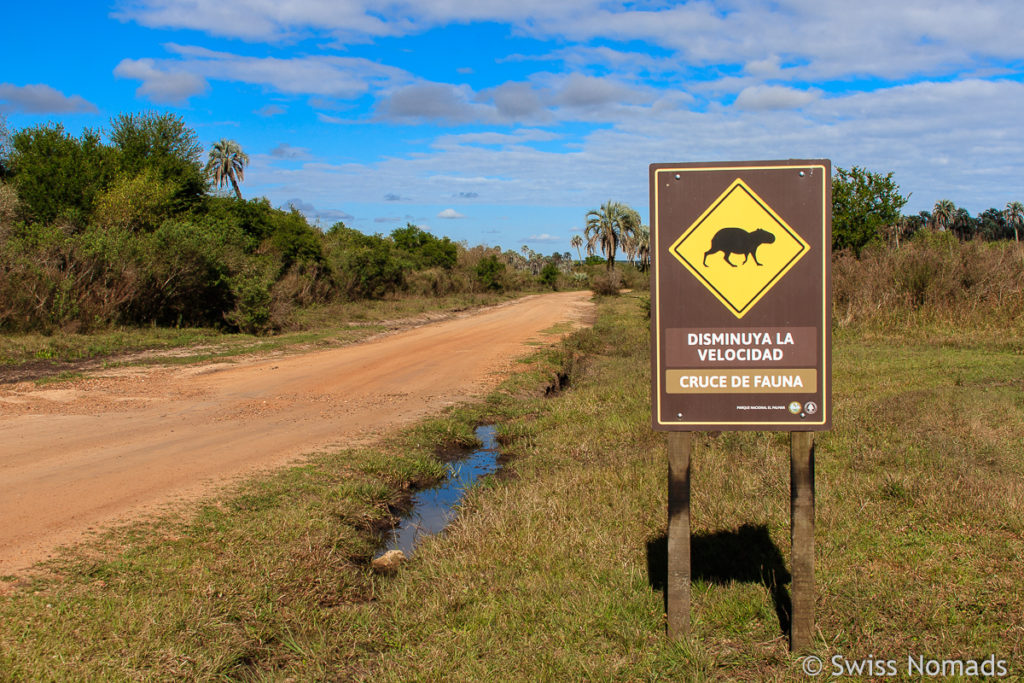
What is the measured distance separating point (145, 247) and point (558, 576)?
18.0m

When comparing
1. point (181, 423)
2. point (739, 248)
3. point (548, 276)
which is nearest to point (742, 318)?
point (739, 248)

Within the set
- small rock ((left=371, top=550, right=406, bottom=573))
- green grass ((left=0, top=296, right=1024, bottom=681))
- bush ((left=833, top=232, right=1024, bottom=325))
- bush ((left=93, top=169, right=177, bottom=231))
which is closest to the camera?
green grass ((left=0, top=296, right=1024, bottom=681))

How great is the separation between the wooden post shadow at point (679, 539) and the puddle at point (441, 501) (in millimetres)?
2423

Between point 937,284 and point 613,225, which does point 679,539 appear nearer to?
point 937,284

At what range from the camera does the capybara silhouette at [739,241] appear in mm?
3564

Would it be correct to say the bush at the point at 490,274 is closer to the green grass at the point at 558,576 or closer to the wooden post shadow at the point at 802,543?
the green grass at the point at 558,576

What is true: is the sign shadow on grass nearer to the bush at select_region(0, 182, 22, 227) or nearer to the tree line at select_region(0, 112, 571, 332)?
the tree line at select_region(0, 112, 571, 332)

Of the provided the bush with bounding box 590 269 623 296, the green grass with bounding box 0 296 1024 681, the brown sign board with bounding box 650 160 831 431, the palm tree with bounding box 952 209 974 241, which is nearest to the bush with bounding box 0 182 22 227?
the green grass with bounding box 0 296 1024 681

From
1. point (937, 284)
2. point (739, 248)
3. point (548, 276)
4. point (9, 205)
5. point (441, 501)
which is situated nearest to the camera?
point (739, 248)

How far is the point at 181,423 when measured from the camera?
9.17 meters

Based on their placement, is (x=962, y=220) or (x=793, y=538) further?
(x=962, y=220)

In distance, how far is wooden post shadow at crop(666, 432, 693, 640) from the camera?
3656 millimetres

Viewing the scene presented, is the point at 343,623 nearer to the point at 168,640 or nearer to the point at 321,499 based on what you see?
the point at 168,640

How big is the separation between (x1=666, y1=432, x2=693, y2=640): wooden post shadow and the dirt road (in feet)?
12.7
